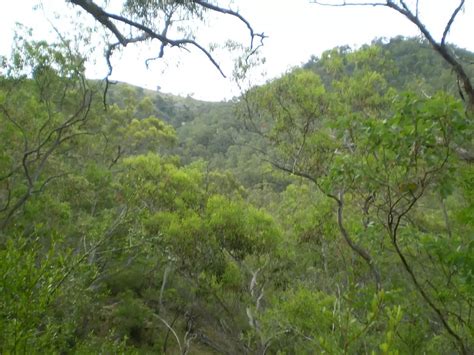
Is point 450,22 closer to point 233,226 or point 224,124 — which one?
point 233,226

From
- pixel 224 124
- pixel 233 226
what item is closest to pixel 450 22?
pixel 233 226

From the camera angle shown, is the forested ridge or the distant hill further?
the distant hill

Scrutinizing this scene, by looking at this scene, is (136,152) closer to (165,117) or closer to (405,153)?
(405,153)

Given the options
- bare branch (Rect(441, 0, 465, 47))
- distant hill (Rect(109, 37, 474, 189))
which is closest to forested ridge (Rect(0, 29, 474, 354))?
bare branch (Rect(441, 0, 465, 47))

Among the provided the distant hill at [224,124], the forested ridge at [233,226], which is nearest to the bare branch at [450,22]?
the forested ridge at [233,226]

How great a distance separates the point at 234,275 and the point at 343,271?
136 inches

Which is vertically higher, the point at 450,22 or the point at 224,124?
the point at 450,22

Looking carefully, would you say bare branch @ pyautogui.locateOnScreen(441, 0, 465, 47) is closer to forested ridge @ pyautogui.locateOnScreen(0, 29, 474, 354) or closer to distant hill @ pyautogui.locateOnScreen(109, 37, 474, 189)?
forested ridge @ pyautogui.locateOnScreen(0, 29, 474, 354)

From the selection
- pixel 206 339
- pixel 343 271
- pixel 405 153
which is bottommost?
pixel 206 339

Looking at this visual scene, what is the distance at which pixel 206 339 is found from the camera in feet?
47.8

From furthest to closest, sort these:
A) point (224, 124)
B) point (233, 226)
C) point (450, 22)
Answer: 1. point (224, 124)
2. point (233, 226)
3. point (450, 22)

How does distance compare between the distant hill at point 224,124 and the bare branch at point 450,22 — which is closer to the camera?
the bare branch at point 450,22

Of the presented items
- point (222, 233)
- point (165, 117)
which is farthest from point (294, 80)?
point (165, 117)

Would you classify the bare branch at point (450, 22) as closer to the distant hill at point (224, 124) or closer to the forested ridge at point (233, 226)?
the forested ridge at point (233, 226)
